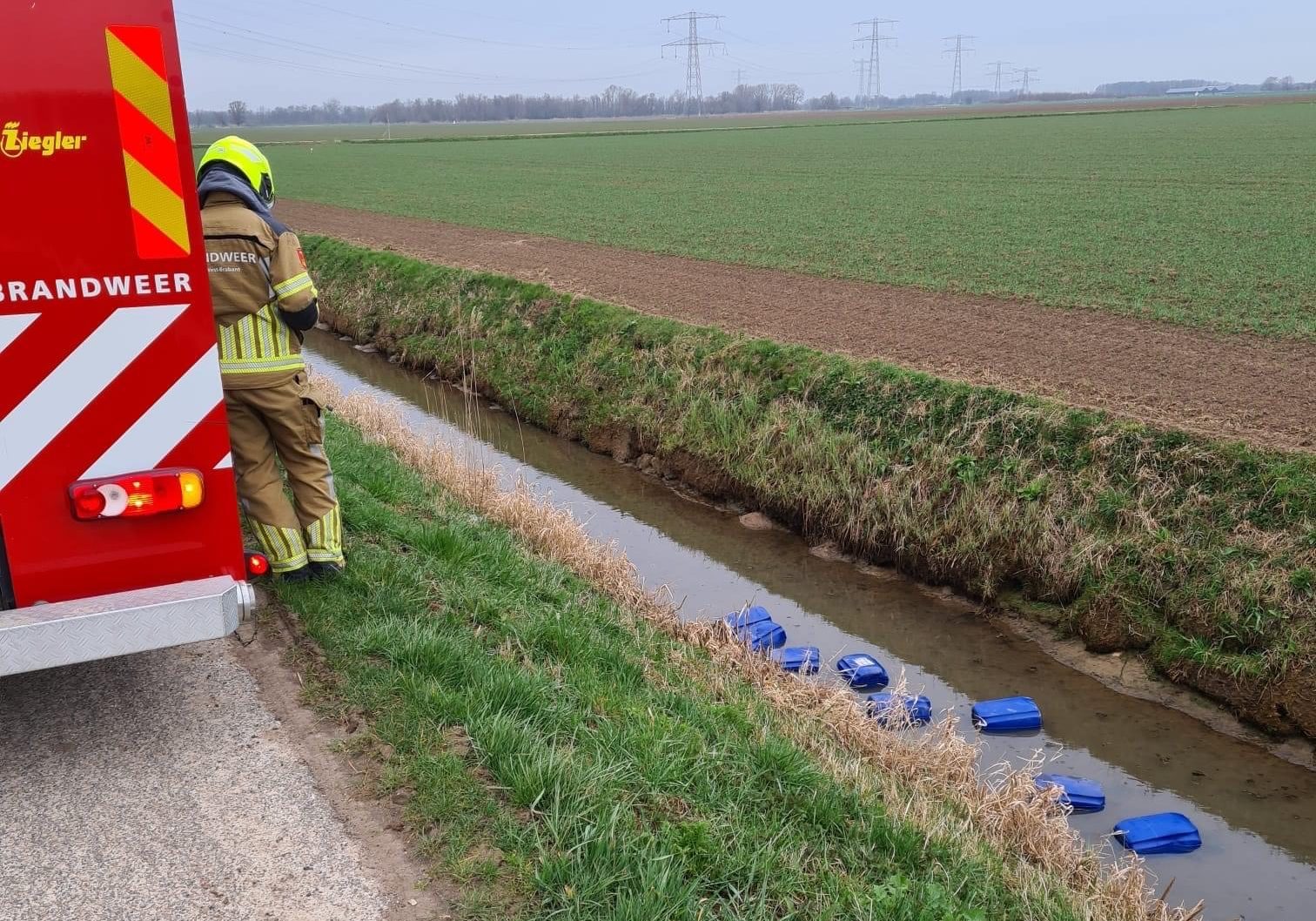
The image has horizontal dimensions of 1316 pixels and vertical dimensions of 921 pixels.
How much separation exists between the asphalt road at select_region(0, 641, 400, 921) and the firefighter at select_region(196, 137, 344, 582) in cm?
95

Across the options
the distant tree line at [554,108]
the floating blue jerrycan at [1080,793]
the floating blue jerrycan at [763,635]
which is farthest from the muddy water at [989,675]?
the distant tree line at [554,108]

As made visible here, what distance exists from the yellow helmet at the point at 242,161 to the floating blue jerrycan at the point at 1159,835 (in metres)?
5.51

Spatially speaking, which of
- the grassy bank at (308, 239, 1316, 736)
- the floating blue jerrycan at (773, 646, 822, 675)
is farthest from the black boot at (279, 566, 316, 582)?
the grassy bank at (308, 239, 1316, 736)

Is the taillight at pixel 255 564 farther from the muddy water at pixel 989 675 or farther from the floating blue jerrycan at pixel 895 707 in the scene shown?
the muddy water at pixel 989 675

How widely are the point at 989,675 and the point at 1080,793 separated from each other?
1.82 metres

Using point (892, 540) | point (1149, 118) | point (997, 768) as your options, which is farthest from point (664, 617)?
point (1149, 118)

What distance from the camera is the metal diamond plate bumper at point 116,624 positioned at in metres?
3.71

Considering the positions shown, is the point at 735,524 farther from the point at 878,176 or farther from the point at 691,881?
the point at 878,176

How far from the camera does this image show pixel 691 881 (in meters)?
3.34

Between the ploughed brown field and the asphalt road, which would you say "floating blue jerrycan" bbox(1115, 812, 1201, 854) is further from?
the asphalt road

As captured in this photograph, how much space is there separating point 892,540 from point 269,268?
608 cm

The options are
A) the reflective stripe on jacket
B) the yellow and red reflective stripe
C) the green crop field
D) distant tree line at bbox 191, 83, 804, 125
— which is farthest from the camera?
distant tree line at bbox 191, 83, 804, 125

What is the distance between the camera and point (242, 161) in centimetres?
529

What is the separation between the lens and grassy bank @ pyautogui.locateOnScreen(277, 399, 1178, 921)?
3.39m
